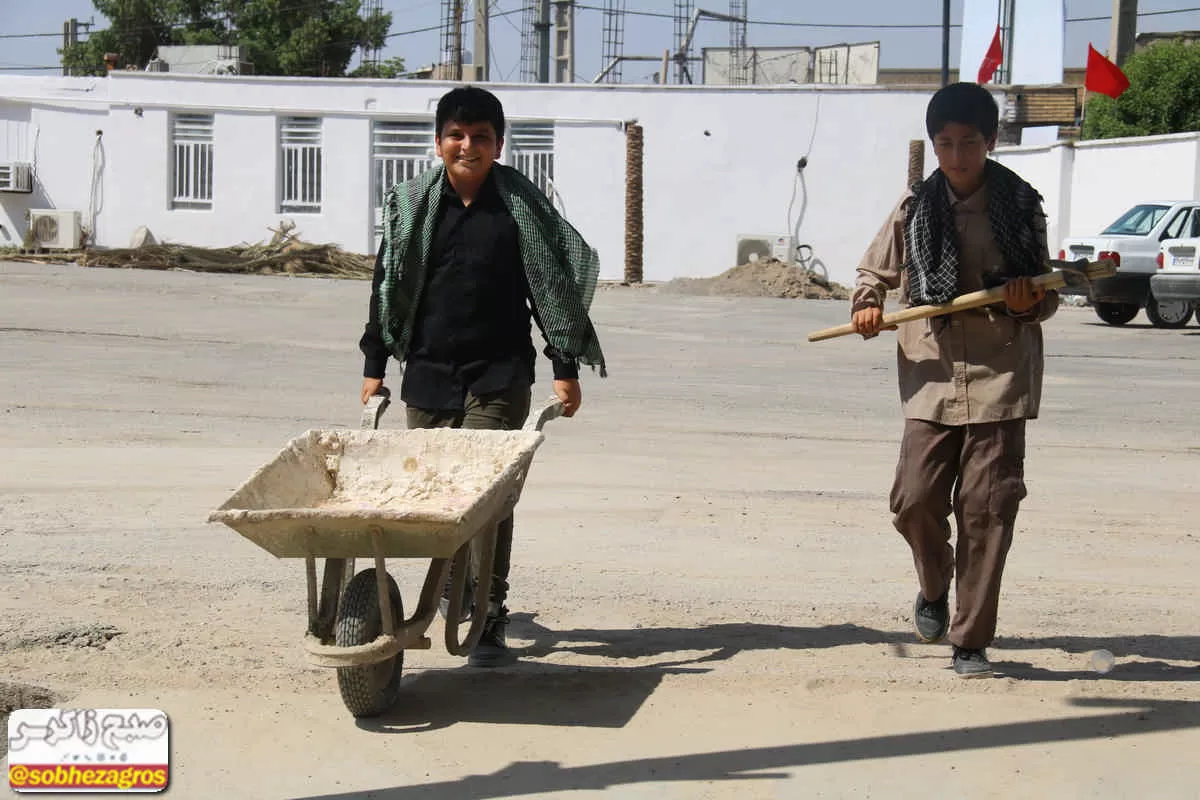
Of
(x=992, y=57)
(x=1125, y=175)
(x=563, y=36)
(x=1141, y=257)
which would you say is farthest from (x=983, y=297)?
(x=563, y=36)

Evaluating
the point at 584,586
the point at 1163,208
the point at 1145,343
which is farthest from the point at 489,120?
the point at 1163,208

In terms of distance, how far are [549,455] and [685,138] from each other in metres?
23.6

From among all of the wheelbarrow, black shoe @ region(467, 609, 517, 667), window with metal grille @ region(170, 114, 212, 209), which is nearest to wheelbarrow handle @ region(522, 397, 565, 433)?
the wheelbarrow

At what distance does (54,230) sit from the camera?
107 ft

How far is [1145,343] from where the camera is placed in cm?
1822

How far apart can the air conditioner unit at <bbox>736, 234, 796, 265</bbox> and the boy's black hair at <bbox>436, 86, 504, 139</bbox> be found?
26.3m

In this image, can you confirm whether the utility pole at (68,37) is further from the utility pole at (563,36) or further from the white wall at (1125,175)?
the white wall at (1125,175)

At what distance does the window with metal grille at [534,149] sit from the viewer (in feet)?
109

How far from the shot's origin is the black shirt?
4996mm

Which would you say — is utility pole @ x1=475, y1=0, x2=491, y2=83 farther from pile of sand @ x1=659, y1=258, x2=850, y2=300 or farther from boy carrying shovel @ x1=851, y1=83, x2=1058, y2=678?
boy carrying shovel @ x1=851, y1=83, x2=1058, y2=678

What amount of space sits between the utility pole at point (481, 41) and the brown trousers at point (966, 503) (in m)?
34.1

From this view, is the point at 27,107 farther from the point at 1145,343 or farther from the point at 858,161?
the point at 1145,343

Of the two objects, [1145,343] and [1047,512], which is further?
[1145,343]

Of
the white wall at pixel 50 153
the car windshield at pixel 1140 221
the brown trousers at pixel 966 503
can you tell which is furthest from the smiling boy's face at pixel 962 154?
the white wall at pixel 50 153
